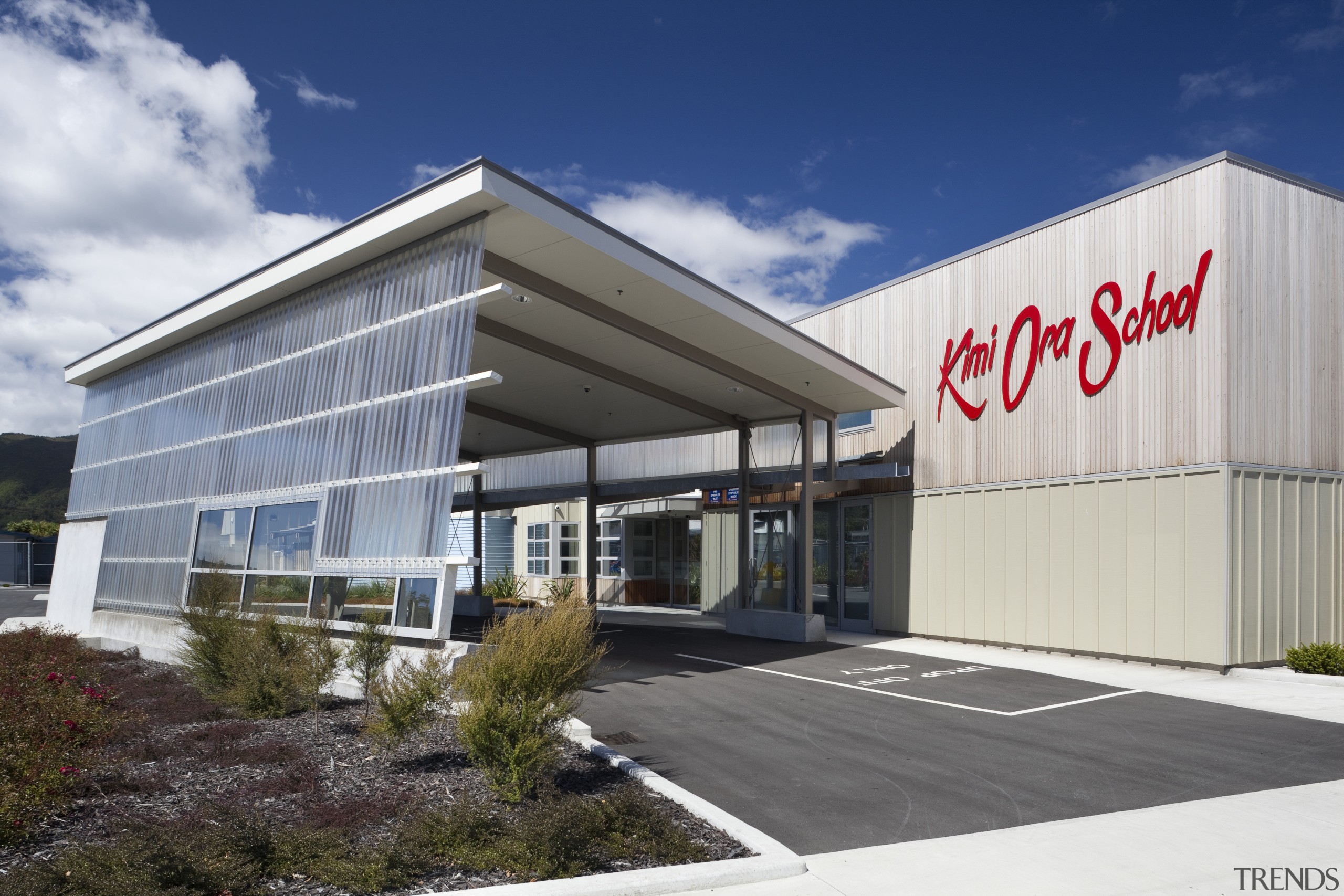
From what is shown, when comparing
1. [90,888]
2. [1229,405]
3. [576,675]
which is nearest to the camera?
[90,888]

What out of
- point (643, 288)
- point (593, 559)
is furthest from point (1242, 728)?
point (593, 559)

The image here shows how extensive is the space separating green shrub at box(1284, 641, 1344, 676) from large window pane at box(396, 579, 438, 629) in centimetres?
1157

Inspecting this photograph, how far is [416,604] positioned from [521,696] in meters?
4.87

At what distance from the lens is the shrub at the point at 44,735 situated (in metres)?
5.14

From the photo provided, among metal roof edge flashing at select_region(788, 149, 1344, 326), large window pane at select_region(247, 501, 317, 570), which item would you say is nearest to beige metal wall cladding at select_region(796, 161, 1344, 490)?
metal roof edge flashing at select_region(788, 149, 1344, 326)

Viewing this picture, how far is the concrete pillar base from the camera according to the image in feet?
56.7

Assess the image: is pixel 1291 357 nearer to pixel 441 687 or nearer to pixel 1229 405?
pixel 1229 405

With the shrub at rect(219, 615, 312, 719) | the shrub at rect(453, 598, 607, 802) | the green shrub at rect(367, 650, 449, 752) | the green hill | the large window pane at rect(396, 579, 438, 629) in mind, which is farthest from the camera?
the green hill

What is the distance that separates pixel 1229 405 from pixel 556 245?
9749 millimetres

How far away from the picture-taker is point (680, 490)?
66.9 feet

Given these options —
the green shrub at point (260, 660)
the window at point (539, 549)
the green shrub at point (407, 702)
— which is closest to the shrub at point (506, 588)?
the window at point (539, 549)

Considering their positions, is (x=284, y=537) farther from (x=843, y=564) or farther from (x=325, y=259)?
(x=843, y=564)

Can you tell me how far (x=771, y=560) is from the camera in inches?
805

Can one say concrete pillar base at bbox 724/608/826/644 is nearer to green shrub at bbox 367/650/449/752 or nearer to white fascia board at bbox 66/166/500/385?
white fascia board at bbox 66/166/500/385
